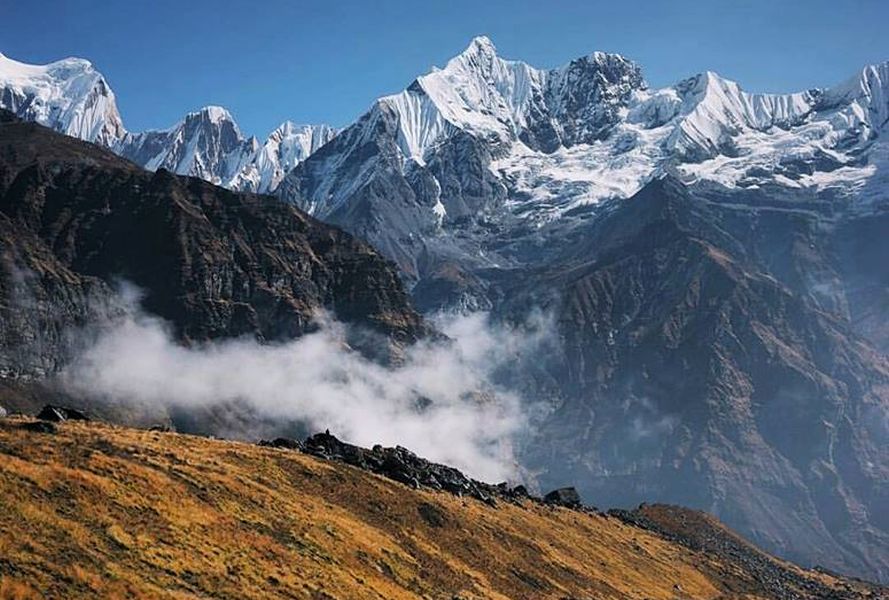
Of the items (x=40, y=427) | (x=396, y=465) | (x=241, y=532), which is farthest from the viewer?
(x=396, y=465)

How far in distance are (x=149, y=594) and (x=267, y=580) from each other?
1212cm

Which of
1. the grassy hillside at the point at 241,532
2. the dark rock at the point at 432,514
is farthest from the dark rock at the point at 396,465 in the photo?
the dark rock at the point at 432,514

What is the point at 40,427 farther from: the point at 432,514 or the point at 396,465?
the point at 396,465

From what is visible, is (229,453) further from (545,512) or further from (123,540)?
(545,512)

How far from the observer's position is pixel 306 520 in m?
83.9

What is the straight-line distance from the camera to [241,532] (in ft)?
236

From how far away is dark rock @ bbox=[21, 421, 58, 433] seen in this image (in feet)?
264

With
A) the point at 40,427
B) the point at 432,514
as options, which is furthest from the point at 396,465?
the point at 40,427

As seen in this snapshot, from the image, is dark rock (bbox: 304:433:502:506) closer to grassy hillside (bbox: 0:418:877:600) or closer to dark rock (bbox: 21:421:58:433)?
grassy hillside (bbox: 0:418:877:600)

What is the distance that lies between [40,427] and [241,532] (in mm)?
23489

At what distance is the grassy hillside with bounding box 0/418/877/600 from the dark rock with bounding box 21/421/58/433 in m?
1.27

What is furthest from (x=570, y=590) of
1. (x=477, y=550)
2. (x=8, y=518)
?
(x=8, y=518)

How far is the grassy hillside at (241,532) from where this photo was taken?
54878mm

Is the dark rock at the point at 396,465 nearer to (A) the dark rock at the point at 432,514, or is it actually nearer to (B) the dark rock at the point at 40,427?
(A) the dark rock at the point at 432,514
